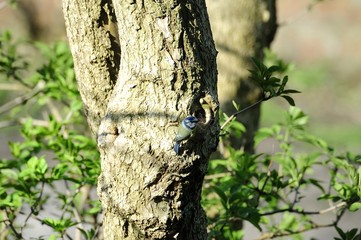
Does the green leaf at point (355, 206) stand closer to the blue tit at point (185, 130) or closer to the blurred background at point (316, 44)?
the blue tit at point (185, 130)

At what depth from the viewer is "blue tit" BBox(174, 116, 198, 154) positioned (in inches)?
71.2

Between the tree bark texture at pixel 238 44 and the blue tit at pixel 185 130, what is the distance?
67.5 inches

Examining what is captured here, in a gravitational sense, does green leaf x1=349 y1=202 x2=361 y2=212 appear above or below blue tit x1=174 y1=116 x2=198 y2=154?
above

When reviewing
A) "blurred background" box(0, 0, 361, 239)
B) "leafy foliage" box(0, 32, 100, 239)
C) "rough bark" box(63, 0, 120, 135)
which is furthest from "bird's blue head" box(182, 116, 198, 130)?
"blurred background" box(0, 0, 361, 239)

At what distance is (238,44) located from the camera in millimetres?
3570

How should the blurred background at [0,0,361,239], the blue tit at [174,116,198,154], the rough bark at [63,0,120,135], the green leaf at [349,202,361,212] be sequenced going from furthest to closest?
A: 1. the blurred background at [0,0,361,239]
2. the green leaf at [349,202,361,212]
3. the rough bark at [63,0,120,135]
4. the blue tit at [174,116,198,154]

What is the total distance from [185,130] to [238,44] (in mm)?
1848

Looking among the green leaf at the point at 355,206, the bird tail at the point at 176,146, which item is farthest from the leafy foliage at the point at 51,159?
the green leaf at the point at 355,206

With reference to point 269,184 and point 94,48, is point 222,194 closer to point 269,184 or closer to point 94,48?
point 269,184

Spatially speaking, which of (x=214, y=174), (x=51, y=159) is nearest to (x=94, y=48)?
(x=51, y=159)

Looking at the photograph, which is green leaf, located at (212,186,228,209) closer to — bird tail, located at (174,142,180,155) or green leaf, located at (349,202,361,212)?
green leaf, located at (349,202,361,212)

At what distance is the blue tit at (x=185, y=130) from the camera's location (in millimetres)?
1810

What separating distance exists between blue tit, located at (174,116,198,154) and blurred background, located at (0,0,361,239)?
359 inches

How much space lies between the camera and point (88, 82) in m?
2.16
